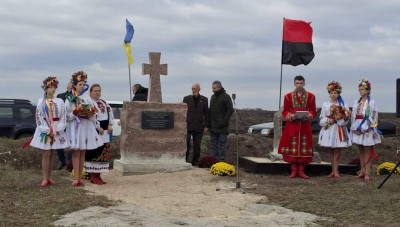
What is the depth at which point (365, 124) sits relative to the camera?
416 inches

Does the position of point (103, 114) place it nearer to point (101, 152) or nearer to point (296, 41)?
point (101, 152)

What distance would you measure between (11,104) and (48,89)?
828 cm

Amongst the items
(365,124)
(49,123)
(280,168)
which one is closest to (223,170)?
(280,168)

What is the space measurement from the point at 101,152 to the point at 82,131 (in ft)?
2.42

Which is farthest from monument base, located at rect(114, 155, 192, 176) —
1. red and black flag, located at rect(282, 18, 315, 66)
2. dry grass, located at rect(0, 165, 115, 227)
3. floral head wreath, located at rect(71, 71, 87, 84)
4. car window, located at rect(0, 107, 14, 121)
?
car window, located at rect(0, 107, 14, 121)

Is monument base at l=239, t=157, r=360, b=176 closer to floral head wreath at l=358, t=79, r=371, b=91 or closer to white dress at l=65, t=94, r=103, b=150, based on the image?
floral head wreath at l=358, t=79, r=371, b=91

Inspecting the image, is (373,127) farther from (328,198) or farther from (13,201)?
(13,201)

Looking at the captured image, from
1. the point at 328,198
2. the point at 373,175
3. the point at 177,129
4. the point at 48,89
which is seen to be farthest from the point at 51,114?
the point at 373,175

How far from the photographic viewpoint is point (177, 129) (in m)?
12.5

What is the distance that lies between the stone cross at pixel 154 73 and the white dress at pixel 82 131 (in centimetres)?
284

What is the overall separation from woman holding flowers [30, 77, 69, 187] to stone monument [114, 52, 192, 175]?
2.68 meters

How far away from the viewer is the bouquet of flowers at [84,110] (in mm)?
9375

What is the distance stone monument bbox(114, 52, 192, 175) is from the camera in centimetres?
1205

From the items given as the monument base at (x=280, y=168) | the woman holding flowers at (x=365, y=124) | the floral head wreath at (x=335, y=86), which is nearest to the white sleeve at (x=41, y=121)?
the monument base at (x=280, y=168)
